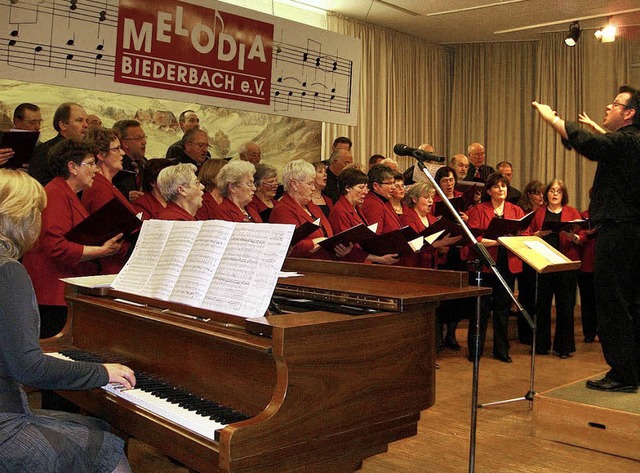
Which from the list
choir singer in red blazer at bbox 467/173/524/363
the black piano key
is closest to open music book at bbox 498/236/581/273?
choir singer in red blazer at bbox 467/173/524/363

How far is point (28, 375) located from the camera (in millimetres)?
1879

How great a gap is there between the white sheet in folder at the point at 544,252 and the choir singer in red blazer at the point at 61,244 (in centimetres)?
242

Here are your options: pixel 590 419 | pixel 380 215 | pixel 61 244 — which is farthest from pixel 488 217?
pixel 61 244

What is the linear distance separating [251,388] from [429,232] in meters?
3.06

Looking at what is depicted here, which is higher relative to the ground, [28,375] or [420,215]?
[420,215]

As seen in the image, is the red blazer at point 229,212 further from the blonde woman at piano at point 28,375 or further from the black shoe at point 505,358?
the black shoe at point 505,358

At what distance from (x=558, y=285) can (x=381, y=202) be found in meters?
1.76

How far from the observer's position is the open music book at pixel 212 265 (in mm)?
1983

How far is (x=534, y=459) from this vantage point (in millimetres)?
3482

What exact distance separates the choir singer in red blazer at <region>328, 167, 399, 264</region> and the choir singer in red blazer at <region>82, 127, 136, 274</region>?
157 centimetres

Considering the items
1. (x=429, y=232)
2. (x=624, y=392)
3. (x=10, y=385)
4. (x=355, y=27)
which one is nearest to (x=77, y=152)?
(x=10, y=385)

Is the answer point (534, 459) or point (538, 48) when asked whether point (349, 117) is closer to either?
point (534, 459)

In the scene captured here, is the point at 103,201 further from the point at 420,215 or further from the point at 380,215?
the point at 420,215

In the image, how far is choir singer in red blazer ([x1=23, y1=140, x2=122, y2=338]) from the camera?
3.38 meters
